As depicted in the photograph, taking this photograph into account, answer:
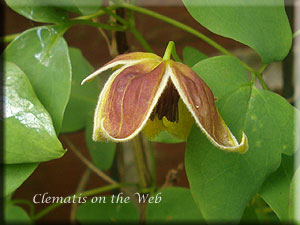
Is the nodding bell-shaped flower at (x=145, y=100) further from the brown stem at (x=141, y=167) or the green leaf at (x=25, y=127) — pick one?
the brown stem at (x=141, y=167)

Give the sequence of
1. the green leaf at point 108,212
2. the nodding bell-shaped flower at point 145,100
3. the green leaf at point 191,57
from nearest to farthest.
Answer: the nodding bell-shaped flower at point 145,100, the green leaf at point 191,57, the green leaf at point 108,212

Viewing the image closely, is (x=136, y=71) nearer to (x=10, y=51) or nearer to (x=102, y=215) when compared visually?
(x=10, y=51)

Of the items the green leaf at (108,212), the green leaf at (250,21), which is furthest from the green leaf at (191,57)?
the green leaf at (108,212)

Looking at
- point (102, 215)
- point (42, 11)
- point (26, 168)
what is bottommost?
point (102, 215)

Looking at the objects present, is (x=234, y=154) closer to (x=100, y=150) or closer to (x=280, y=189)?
(x=280, y=189)

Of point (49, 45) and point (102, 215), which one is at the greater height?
point (49, 45)

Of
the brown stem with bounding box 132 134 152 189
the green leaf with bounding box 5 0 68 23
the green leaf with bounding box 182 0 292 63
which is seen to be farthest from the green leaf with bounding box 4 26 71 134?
the brown stem with bounding box 132 134 152 189

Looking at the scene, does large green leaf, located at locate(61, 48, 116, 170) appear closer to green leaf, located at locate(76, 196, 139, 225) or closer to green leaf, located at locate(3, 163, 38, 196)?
green leaf, located at locate(76, 196, 139, 225)

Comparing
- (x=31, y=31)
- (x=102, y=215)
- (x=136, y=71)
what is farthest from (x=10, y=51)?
(x=102, y=215)
